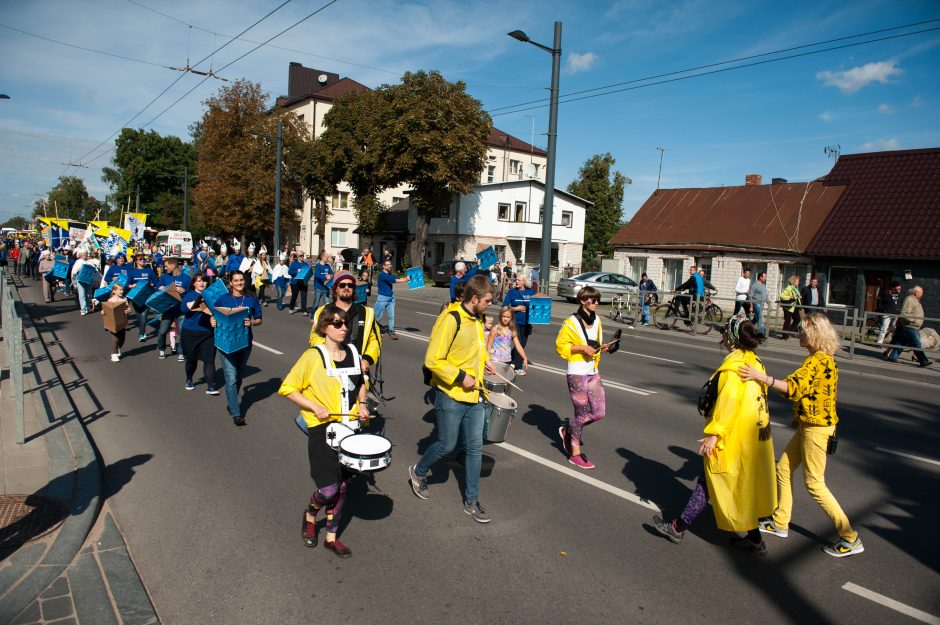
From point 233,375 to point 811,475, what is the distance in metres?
5.89

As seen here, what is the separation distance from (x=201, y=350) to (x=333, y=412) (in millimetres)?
4990

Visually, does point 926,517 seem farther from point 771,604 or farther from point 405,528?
point 405,528

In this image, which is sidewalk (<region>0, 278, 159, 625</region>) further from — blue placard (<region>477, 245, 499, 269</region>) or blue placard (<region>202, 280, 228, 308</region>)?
blue placard (<region>477, 245, 499, 269</region>)

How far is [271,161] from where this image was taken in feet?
159

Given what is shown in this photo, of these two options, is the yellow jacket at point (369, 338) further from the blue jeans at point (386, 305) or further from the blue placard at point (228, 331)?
the blue jeans at point (386, 305)

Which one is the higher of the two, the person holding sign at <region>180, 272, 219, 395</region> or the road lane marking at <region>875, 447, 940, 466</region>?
the person holding sign at <region>180, 272, 219, 395</region>

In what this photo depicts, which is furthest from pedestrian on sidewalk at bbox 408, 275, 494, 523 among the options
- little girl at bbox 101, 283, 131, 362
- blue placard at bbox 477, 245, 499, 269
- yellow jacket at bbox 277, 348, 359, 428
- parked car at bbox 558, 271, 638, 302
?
parked car at bbox 558, 271, 638, 302

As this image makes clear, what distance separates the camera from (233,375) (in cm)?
738

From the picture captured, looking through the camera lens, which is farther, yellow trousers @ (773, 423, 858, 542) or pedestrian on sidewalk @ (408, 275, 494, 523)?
pedestrian on sidewalk @ (408, 275, 494, 523)

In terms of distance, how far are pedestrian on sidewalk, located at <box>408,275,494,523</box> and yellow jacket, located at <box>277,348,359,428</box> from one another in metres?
0.80

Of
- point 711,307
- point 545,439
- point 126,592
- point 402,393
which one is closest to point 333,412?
point 126,592

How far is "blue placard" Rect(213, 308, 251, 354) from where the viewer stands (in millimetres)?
7332

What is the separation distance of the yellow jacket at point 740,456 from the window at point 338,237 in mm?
54530

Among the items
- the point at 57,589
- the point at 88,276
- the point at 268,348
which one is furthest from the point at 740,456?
the point at 88,276
